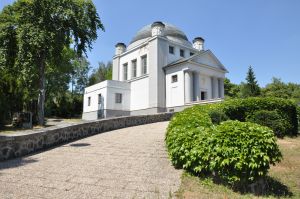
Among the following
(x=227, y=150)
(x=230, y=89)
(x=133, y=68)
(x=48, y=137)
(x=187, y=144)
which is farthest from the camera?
(x=230, y=89)

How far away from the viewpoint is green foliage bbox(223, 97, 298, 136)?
12.2m

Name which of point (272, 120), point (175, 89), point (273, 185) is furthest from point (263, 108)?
point (175, 89)

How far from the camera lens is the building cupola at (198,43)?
129ft

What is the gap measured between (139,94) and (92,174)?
2651cm

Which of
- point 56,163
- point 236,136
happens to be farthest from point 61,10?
point 236,136

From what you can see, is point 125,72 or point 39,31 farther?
point 125,72

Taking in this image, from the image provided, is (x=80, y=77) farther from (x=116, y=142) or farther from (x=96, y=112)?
(x=116, y=142)

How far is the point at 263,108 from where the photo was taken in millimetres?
12273

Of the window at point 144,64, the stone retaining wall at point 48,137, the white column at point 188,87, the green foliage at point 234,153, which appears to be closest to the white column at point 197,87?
the white column at point 188,87

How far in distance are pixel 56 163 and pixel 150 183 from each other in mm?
3065

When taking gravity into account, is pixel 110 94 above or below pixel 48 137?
above

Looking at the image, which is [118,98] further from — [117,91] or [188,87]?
[188,87]

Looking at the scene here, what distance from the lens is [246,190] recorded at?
5.16 metres

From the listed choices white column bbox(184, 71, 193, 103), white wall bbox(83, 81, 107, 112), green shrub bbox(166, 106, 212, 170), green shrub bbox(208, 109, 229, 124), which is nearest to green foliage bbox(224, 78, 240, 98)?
white column bbox(184, 71, 193, 103)
